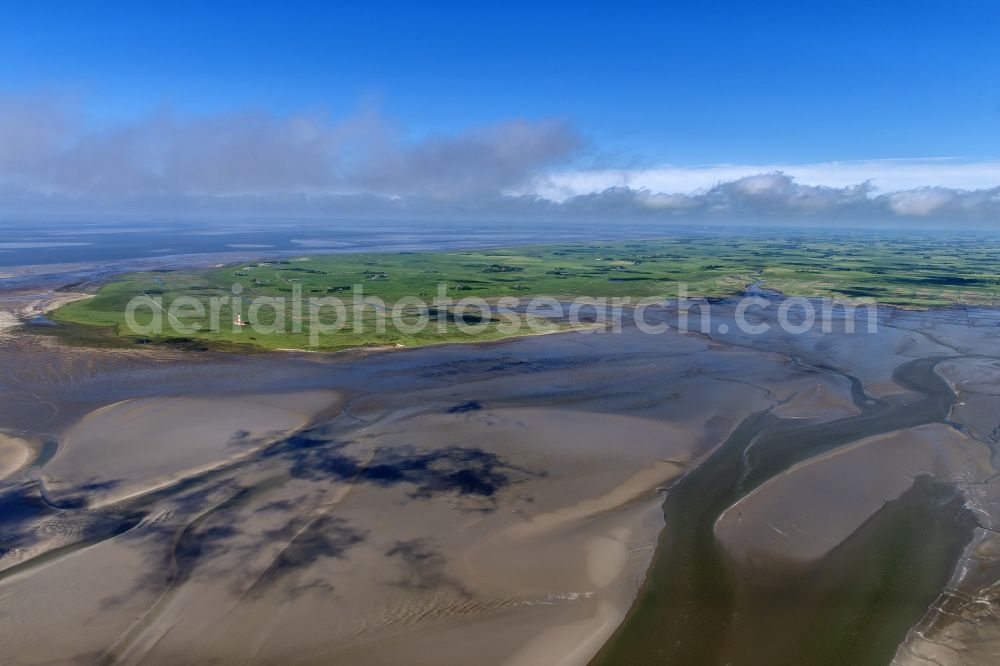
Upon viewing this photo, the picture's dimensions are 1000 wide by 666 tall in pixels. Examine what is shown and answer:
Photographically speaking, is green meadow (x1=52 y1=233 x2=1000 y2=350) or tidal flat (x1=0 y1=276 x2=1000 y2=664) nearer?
tidal flat (x1=0 y1=276 x2=1000 y2=664)

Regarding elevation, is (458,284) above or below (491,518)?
above

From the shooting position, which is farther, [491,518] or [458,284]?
[458,284]

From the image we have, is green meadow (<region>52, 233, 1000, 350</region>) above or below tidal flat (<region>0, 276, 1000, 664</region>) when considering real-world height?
above

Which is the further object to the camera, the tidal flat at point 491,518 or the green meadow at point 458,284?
the green meadow at point 458,284

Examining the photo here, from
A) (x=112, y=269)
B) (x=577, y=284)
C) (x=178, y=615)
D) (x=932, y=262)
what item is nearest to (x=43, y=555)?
(x=178, y=615)

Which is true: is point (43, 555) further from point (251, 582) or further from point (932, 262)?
point (932, 262)
